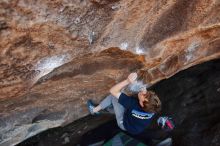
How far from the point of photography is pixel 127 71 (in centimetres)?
339

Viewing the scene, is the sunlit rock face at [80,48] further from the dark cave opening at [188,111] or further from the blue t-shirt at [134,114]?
the dark cave opening at [188,111]

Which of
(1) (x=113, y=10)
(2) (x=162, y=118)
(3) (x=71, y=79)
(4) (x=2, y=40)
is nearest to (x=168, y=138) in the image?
(2) (x=162, y=118)

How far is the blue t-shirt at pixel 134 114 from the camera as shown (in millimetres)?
3361

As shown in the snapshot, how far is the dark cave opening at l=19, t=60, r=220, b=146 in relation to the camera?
4277mm

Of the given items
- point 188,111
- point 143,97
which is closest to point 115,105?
point 143,97

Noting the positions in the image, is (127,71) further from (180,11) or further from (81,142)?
(81,142)

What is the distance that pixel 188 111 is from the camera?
180 inches

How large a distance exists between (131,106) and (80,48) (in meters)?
1.05

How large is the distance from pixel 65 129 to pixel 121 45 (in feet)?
6.30

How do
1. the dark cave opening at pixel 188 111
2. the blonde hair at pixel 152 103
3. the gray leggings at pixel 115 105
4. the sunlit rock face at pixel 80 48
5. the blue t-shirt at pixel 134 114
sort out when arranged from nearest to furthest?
the sunlit rock face at pixel 80 48 < the blonde hair at pixel 152 103 < the blue t-shirt at pixel 134 114 < the gray leggings at pixel 115 105 < the dark cave opening at pixel 188 111

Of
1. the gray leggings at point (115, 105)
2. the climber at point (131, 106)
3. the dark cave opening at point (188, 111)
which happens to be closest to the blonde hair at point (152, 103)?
the climber at point (131, 106)

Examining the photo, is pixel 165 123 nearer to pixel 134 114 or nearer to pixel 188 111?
pixel 188 111

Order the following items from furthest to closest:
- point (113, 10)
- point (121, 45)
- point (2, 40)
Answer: point (121, 45) < point (113, 10) < point (2, 40)

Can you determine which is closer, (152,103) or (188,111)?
(152,103)
